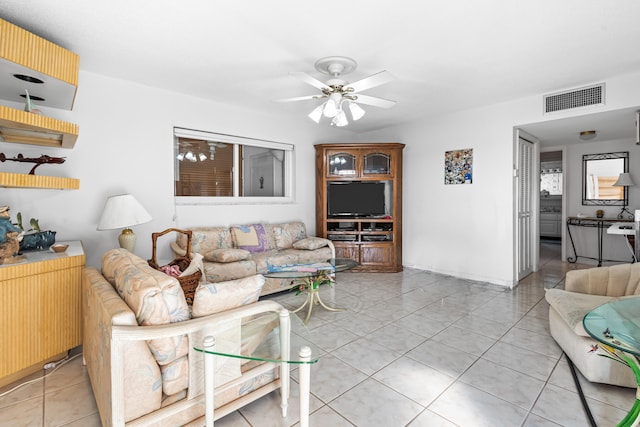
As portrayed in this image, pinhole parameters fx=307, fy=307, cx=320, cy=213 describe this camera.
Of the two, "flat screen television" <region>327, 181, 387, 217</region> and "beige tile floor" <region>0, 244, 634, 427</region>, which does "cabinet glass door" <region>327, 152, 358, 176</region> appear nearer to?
"flat screen television" <region>327, 181, 387, 217</region>

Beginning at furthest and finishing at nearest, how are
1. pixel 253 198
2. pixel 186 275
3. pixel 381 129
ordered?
pixel 381 129 → pixel 253 198 → pixel 186 275

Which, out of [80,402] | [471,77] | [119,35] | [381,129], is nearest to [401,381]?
[80,402]

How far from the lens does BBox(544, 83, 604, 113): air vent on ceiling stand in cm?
328

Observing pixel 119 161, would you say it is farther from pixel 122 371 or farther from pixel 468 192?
→ pixel 468 192

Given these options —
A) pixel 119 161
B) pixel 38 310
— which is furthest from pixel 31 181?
pixel 119 161

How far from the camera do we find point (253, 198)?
4438 mm

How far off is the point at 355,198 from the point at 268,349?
3757mm

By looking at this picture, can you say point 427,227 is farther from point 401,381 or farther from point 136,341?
point 136,341

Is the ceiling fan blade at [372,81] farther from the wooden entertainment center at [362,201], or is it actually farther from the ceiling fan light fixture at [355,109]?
the wooden entertainment center at [362,201]

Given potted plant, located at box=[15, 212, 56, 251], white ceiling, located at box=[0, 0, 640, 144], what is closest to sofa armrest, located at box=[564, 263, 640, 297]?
white ceiling, located at box=[0, 0, 640, 144]

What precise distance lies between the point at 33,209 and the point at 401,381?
333 centimetres

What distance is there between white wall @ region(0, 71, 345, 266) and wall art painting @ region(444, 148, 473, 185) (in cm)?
299

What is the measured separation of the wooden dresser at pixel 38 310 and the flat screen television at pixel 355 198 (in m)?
3.44

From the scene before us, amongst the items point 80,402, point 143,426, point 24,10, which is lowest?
point 80,402
